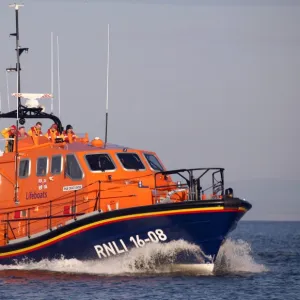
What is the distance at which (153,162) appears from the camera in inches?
924

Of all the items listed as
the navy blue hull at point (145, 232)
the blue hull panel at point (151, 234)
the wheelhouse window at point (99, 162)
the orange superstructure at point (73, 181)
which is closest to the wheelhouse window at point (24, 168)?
the orange superstructure at point (73, 181)

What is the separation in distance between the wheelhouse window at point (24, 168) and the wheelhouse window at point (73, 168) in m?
1.29

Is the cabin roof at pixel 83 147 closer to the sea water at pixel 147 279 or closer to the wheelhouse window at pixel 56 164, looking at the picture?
the wheelhouse window at pixel 56 164

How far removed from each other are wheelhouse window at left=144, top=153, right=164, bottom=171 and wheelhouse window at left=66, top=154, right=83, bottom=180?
181 centimetres

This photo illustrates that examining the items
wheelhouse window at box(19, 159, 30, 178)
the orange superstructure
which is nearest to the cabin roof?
the orange superstructure

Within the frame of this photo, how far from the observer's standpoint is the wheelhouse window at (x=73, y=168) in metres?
22.4

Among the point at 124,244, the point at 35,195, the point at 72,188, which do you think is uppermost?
the point at 72,188

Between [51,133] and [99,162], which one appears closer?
[99,162]

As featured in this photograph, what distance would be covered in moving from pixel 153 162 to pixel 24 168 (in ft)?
10.2

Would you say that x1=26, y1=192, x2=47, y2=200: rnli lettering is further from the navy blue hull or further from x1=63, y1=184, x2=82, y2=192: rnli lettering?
the navy blue hull

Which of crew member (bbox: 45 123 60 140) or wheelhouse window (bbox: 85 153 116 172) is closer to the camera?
wheelhouse window (bbox: 85 153 116 172)

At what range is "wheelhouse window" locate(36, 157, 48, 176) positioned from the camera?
2302cm

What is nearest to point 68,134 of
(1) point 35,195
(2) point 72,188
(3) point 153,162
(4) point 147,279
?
(1) point 35,195

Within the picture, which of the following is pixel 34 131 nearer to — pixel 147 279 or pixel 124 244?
pixel 124 244
